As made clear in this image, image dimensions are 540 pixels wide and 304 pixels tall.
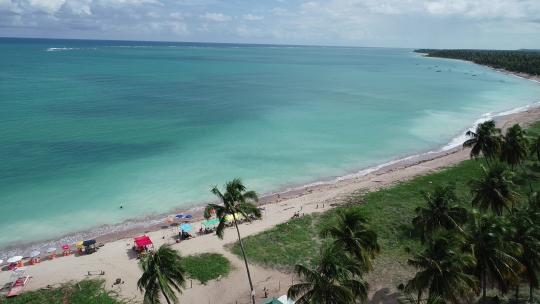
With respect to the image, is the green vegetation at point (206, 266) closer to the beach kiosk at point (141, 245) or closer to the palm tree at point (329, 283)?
the beach kiosk at point (141, 245)

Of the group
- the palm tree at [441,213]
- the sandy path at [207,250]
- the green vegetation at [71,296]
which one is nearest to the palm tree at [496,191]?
the palm tree at [441,213]

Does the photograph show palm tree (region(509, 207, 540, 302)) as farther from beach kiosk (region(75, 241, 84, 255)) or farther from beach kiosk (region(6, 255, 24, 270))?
beach kiosk (region(6, 255, 24, 270))

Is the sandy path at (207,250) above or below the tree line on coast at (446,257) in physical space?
below

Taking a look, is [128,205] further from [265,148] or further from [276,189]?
[265,148]

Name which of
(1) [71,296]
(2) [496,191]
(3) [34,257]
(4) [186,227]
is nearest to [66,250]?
(3) [34,257]

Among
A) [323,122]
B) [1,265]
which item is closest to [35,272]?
[1,265]
